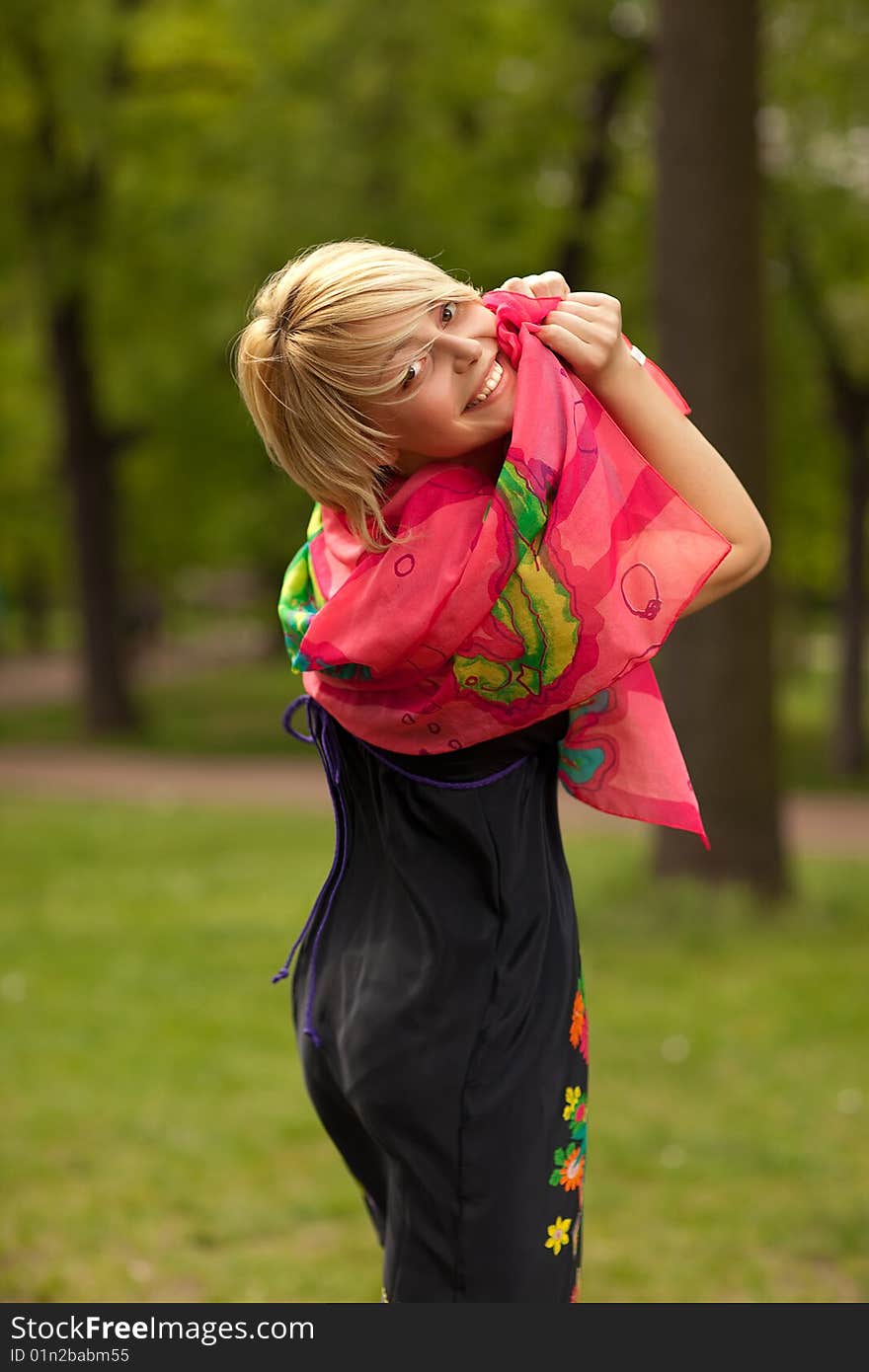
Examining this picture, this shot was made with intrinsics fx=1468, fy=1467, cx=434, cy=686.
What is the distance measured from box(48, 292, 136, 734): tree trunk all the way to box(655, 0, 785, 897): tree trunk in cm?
1184

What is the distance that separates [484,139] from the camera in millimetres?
15367

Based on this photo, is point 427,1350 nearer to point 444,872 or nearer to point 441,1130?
point 441,1130

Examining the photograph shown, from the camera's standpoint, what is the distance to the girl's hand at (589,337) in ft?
6.59

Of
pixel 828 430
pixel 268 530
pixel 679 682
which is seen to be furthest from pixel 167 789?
pixel 828 430

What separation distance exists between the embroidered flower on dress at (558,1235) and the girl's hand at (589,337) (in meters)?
1.21

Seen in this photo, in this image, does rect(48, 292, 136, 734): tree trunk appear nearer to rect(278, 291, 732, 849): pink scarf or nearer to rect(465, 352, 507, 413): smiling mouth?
rect(278, 291, 732, 849): pink scarf

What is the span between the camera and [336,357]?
6.24ft

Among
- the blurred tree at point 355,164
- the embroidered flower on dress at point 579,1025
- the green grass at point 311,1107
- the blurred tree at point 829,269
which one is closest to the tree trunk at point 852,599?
the blurred tree at point 829,269

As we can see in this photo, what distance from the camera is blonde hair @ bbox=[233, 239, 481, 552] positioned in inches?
74.7

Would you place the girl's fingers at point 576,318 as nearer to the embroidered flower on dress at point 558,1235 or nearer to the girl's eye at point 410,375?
the girl's eye at point 410,375

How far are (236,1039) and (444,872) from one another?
12.8ft

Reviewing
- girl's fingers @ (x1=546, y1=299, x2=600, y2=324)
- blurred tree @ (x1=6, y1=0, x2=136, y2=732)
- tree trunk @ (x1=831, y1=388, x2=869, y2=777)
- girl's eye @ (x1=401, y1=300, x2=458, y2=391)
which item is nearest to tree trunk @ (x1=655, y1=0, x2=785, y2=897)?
girl's fingers @ (x1=546, y1=299, x2=600, y2=324)

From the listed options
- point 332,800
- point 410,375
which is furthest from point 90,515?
point 410,375

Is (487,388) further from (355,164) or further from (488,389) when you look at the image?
(355,164)
